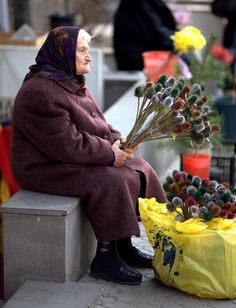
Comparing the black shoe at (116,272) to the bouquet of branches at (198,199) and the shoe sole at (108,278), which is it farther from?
the bouquet of branches at (198,199)

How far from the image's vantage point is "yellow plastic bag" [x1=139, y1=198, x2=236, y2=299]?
4.20m

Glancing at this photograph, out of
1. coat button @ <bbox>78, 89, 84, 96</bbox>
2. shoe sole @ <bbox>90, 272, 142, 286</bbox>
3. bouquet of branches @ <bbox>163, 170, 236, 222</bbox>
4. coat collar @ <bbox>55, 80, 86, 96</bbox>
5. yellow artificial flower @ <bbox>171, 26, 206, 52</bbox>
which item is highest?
coat collar @ <bbox>55, 80, 86, 96</bbox>

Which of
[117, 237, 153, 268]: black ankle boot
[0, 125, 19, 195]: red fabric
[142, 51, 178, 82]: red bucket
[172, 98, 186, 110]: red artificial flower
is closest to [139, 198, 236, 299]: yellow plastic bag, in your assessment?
[117, 237, 153, 268]: black ankle boot

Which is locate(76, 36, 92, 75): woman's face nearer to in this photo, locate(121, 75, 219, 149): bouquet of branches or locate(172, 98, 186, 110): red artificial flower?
locate(121, 75, 219, 149): bouquet of branches

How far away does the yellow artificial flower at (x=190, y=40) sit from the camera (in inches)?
278

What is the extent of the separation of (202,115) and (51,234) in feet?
3.25

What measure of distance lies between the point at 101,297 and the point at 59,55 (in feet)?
4.11

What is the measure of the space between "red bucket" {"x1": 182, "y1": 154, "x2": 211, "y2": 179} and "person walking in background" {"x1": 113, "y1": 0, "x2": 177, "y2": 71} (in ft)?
8.45

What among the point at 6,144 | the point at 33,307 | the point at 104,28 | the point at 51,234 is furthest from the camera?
the point at 104,28

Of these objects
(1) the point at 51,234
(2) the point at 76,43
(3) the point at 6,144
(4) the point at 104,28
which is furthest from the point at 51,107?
(4) the point at 104,28

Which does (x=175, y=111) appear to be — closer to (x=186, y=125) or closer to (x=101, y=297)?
(x=186, y=125)

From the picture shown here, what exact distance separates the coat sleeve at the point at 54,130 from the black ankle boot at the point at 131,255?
58 cm

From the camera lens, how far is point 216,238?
13.8ft

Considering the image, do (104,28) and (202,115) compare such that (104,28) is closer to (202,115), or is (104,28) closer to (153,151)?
(153,151)
